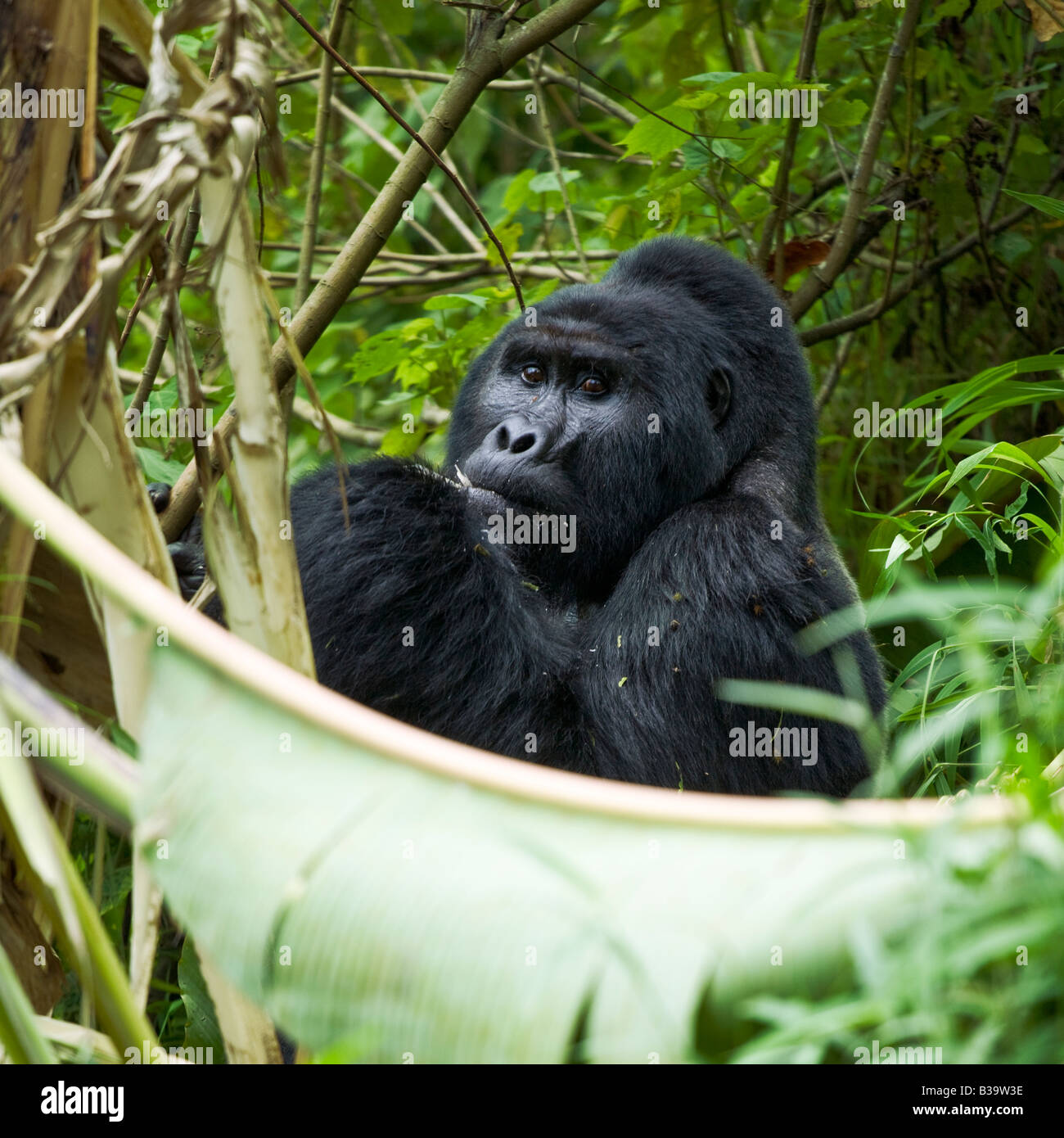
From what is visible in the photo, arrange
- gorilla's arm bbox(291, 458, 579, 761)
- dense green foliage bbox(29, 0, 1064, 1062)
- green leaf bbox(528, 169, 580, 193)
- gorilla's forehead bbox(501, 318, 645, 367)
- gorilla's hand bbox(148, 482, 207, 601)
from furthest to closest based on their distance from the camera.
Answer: green leaf bbox(528, 169, 580, 193)
gorilla's forehead bbox(501, 318, 645, 367)
dense green foliage bbox(29, 0, 1064, 1062)
gorilla's hand bbox(148, 482, 207, 601)
gorilla's arm bbox(291, 458, 579, 761)

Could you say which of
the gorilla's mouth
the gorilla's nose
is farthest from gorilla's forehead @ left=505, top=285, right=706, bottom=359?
the gorilla's mouth

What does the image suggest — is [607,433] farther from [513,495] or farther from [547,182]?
[547,182]

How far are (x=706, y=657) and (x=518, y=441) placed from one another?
0.72m

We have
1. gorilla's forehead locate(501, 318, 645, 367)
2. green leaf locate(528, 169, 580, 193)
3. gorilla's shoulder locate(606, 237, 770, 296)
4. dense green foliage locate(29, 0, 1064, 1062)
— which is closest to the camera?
dense green foliage locate(29, 0, 1064, 1062)

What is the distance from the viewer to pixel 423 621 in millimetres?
2799

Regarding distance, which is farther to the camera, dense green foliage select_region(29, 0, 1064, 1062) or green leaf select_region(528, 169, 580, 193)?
green leaf select_region(528, 169, 580, 193)

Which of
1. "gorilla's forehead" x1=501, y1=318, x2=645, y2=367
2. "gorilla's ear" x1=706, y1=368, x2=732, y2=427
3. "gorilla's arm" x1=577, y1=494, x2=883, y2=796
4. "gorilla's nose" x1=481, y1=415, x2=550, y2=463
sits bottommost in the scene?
"gorilla's arm" x1=577, y1=494, x2=883, y2=796

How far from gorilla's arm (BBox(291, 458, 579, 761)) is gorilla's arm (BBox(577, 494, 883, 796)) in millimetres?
134

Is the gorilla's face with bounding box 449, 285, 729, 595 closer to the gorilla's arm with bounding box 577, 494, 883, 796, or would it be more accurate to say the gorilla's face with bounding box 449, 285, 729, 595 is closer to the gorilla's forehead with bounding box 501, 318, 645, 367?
the gorilla's forehead with bounding box 501, 318, 645, 367

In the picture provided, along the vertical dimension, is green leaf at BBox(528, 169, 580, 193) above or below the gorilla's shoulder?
above

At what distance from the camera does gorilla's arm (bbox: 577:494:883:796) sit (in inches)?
113

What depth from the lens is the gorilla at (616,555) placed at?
2.82m

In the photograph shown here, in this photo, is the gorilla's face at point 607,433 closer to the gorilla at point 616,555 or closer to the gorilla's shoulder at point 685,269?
the gorilla at point 616,555

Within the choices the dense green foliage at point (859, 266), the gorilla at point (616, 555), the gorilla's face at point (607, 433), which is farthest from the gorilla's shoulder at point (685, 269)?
the dense green foliage at point (859, 266)
